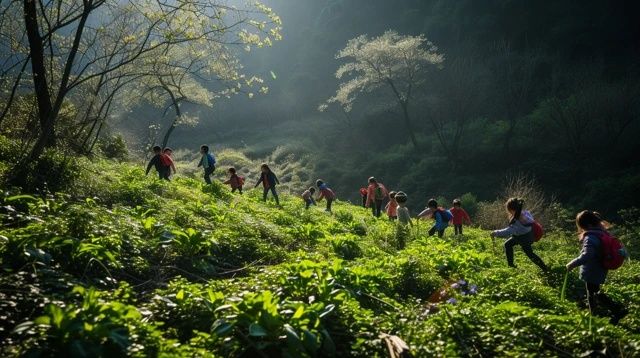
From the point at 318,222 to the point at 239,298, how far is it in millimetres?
8369

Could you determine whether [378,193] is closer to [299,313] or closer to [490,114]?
[299,313]

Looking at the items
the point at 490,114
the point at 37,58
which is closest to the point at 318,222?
the point at 37,58

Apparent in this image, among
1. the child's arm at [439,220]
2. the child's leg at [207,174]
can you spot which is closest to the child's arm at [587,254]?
the child's arm at [439,220]

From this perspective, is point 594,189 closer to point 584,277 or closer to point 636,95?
point 636,95

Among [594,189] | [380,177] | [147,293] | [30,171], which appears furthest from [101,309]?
[380,177]

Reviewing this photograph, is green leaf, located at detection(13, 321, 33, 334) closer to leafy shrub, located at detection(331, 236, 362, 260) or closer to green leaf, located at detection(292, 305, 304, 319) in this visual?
green leaf, located at detection(292, 305, 304, 319)

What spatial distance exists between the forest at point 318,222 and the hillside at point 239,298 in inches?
1.1

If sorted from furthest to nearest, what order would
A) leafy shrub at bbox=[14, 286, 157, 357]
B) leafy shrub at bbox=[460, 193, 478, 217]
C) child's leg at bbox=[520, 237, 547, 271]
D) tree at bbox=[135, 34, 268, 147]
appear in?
leafy shrub at bbox=[460, 193, 478, 217] < tree at bbox=[135, 34, 268, 147] < child's leg at bbox=[520, 237, 547, 271] < leafy shrub at bbox=[14, 286, 157, 357]

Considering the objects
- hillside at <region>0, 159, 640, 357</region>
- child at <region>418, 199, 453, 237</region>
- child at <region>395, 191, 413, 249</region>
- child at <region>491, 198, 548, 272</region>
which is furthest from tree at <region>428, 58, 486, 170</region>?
hillside at <region>0, 159, 640, 357</region>

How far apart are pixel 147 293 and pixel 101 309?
176 centimetres

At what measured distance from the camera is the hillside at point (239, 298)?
3.62 meters

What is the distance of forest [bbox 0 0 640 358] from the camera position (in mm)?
4117

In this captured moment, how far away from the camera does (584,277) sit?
20.8ft

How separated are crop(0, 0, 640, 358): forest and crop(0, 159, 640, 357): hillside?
1.1 inches
